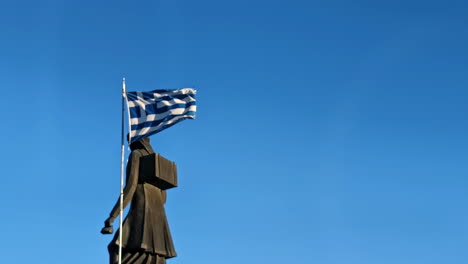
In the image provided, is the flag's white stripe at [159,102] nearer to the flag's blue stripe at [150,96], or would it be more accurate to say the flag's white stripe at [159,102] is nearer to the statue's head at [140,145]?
the flag's blue stripe at [150,96]

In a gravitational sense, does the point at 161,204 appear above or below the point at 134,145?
below

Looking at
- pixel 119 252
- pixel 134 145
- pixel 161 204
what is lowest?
pixel 119 252

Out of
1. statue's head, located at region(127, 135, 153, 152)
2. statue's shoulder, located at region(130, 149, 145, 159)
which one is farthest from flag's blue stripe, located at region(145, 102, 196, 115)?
statue's shoulder, located at region(130, 149, 145, 159)

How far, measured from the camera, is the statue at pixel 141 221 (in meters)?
21.8

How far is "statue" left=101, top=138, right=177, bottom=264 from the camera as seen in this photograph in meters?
21.8

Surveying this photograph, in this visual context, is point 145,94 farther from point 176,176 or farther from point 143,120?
point 176,176

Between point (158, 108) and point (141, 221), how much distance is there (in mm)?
3082

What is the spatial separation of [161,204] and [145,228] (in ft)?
4.04

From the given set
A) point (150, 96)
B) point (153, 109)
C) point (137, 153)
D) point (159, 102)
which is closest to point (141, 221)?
point (137, 153)

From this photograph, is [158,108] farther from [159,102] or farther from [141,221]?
[141,221]

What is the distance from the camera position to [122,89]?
23406 millimetres

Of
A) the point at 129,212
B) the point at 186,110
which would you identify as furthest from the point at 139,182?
the point at 186,110

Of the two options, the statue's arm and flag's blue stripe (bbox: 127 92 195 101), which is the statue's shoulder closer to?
the statue's arm

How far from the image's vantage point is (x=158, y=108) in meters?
23.3
